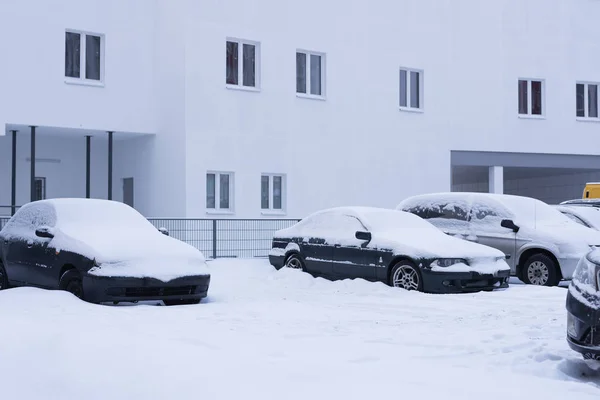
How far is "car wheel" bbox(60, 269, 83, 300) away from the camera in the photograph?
463 inches

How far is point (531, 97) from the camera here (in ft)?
97.2

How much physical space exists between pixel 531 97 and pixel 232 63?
37.5ft

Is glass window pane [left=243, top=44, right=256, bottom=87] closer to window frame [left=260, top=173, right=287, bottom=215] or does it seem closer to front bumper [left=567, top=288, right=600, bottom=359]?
window frame [left=260, top=173, right=287, bottom=215]

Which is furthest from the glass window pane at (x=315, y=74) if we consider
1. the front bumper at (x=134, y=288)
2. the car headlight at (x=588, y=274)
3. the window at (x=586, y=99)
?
the car headlight at (x=588, y=274)

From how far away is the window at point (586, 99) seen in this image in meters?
30.5

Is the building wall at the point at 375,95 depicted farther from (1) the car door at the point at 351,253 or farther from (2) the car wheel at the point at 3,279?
(2) the car wheel at the point at 3,279

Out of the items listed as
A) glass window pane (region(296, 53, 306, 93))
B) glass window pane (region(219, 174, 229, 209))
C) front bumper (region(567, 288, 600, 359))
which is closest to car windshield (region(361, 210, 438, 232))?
front bumper (region(567, 288, 600, 359))

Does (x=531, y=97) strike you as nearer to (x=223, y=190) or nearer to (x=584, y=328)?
(x=223, y=190)

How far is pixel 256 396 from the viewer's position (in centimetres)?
591

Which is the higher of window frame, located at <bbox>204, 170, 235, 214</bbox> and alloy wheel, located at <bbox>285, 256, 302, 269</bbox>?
window frame, located at <bbox>204, 170, 235, 214</bbox>

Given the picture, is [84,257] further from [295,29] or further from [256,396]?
[295,29]

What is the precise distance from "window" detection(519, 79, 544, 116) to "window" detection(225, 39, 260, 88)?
1031 cm

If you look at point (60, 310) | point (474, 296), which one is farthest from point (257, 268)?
point (60, 310)

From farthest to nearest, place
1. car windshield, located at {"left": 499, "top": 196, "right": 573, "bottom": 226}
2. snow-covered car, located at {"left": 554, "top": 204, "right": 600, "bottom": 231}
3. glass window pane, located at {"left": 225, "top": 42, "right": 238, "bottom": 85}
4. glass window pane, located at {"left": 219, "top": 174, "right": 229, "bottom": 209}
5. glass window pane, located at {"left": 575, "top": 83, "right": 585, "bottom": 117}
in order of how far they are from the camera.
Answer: glass window pane, located at {"left": 575, "top": 83, "right": 585, "bottom": 117}, glass window pane, located at {"left": 225, "top": 42, "right": 238, "bottom": 85}, glass window pane, located at {"left": 219, "top": 174, "right": 229, "bottom": 209}, snow-covered car, located at {"left": 554, "top": 204, "right": 600, "bottom": 231}, car windshield, located at {"left": 499, "top": 196, "right": 573, "bottom": 226}
